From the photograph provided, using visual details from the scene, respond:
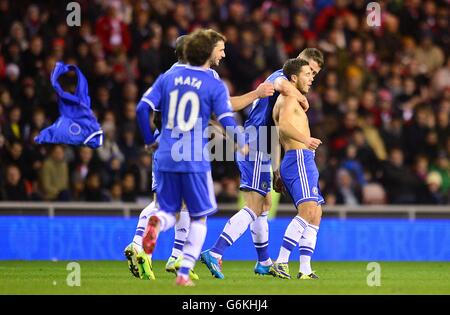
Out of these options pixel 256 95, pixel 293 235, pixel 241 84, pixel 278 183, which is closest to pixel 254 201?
pixel 278 183

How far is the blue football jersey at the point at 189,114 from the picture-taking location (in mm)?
9547

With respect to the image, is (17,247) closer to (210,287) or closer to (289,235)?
(289,235)

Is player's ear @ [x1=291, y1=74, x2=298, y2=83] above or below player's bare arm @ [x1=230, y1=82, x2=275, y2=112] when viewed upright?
above

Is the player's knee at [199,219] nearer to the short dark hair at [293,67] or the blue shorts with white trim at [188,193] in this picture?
the blue shorts with white trim at [188,193]

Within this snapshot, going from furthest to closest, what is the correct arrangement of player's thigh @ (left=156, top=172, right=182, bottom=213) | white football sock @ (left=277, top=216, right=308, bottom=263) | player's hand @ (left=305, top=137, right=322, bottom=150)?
1. white football sock @ (left=277, top=216, right=308, bottom=263)
2. player's hand @ (left=305, top=137, right=322, bottom=150)
3. player's thigh @ (left=156, top=172, right=182, bottom=213)

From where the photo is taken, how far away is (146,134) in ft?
32.5

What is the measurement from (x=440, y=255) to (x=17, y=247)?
6088mm

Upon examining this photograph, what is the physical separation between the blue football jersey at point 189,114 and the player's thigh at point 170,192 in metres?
0.08

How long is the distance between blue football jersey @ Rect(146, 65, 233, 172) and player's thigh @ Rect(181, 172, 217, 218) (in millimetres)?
71

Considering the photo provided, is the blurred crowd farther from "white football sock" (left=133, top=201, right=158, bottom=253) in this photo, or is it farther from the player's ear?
the player's ear

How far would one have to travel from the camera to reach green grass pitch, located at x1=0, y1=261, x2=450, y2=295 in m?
9.36

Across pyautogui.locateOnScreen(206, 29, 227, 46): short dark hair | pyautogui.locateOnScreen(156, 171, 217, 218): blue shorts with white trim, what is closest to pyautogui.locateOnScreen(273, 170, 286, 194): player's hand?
pyautogui.locateOnScreen(206, 29, 227, 46): short dark hair

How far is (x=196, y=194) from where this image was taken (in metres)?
9.57

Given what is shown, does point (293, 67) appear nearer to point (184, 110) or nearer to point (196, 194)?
point (184, 110)
